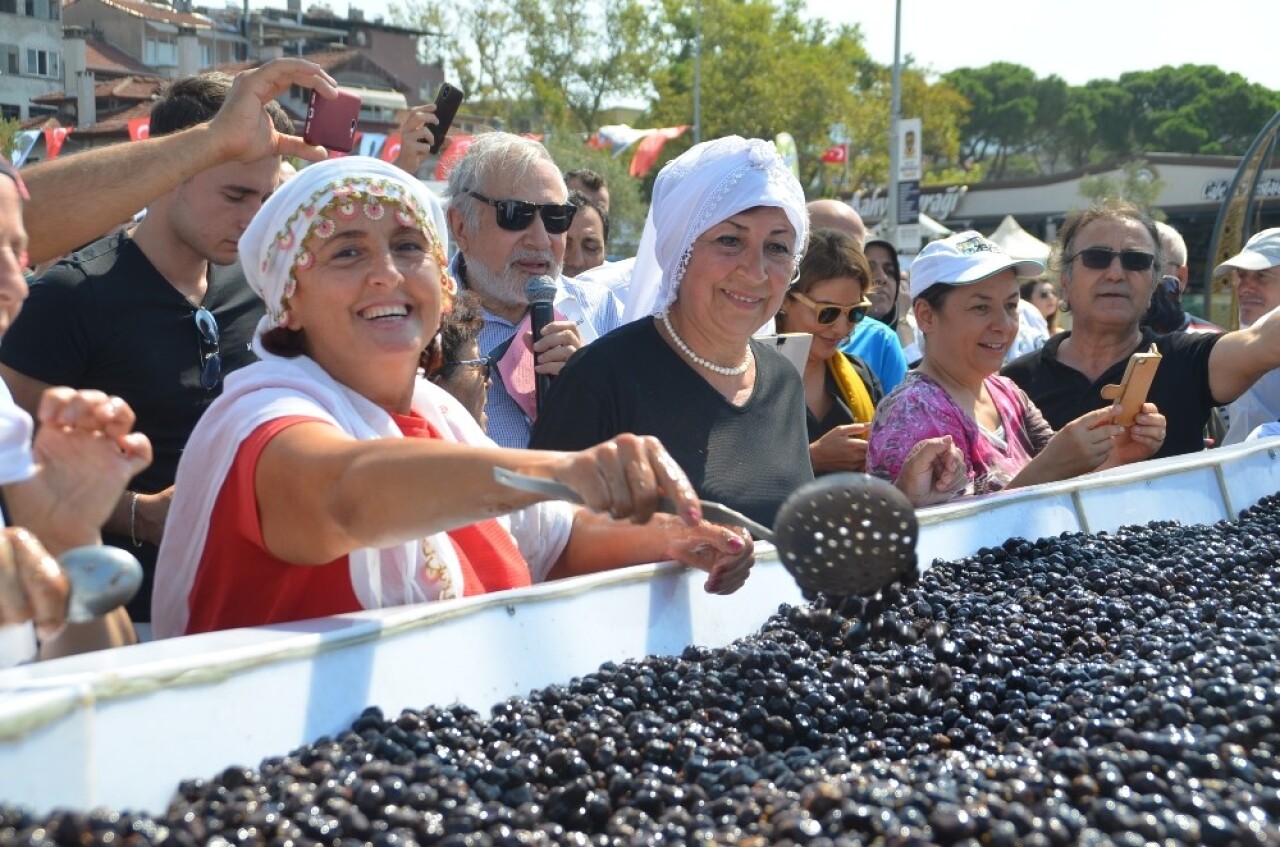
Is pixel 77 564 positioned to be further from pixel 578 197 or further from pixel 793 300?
pixel 578 197

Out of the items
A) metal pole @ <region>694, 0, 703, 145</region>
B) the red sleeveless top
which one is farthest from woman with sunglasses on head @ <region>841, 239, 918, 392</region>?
metal pole @ <region>694, 0, 703, 145</region>

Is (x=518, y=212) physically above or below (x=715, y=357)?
above

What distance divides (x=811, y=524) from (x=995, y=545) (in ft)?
3.65

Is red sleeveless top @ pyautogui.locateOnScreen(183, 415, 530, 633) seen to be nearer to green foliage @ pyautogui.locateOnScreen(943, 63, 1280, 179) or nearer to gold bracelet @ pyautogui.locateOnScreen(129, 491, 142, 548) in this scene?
gold bracelet @ pyautogui.locateOnScreen(129, 491, 142, 548)

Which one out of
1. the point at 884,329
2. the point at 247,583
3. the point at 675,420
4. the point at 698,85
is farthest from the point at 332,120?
the point at 698,85

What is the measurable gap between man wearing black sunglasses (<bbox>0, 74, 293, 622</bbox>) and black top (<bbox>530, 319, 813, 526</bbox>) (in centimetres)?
87

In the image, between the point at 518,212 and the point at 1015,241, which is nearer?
the point at 518,212

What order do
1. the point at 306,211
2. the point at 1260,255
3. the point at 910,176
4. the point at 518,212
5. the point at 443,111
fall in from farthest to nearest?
the point at 910,176, the point at 1260,255, the point at 443,111, the point at 518,212, the point at 306,211

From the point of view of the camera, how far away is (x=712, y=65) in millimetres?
45625

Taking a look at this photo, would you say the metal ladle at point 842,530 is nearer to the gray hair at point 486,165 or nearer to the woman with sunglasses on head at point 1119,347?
the gray hair at point 486,165

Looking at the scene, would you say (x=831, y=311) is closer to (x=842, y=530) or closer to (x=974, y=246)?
(x=974, y=246)

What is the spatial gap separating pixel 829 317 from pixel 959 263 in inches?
20.9

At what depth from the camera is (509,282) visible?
404cm

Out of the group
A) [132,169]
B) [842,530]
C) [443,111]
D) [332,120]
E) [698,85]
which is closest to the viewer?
[842,530]
